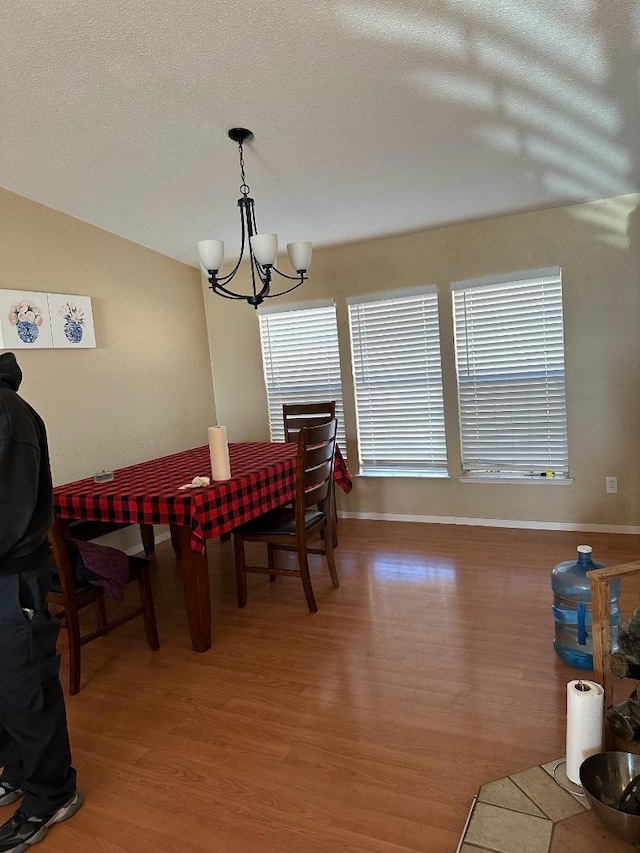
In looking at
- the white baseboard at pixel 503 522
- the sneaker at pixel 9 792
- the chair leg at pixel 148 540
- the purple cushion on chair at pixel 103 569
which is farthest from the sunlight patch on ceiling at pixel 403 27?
the chair leg at pixel 148 540

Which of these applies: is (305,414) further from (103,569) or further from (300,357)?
(103,569)

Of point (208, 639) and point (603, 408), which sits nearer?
point (208, 639)

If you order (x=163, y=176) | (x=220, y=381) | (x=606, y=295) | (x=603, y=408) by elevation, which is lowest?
(x=603, y=408)

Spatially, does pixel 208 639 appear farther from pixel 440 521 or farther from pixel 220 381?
pixel 220 381

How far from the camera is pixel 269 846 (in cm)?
161

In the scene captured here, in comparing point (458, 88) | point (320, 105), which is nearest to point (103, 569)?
point (320, 105)

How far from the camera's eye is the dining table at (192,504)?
8.48ft

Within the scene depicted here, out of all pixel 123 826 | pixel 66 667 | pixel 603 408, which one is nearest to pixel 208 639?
pixel 66 667

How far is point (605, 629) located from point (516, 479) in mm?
2586

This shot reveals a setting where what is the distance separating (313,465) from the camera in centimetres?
307

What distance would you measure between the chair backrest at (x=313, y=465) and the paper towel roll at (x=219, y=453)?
363mm

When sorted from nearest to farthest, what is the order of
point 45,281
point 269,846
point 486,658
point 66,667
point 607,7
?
point 269,846, point 607,7, point 486,658, point 66,667, point 45,281

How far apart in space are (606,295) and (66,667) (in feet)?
12.4

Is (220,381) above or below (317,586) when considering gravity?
above
